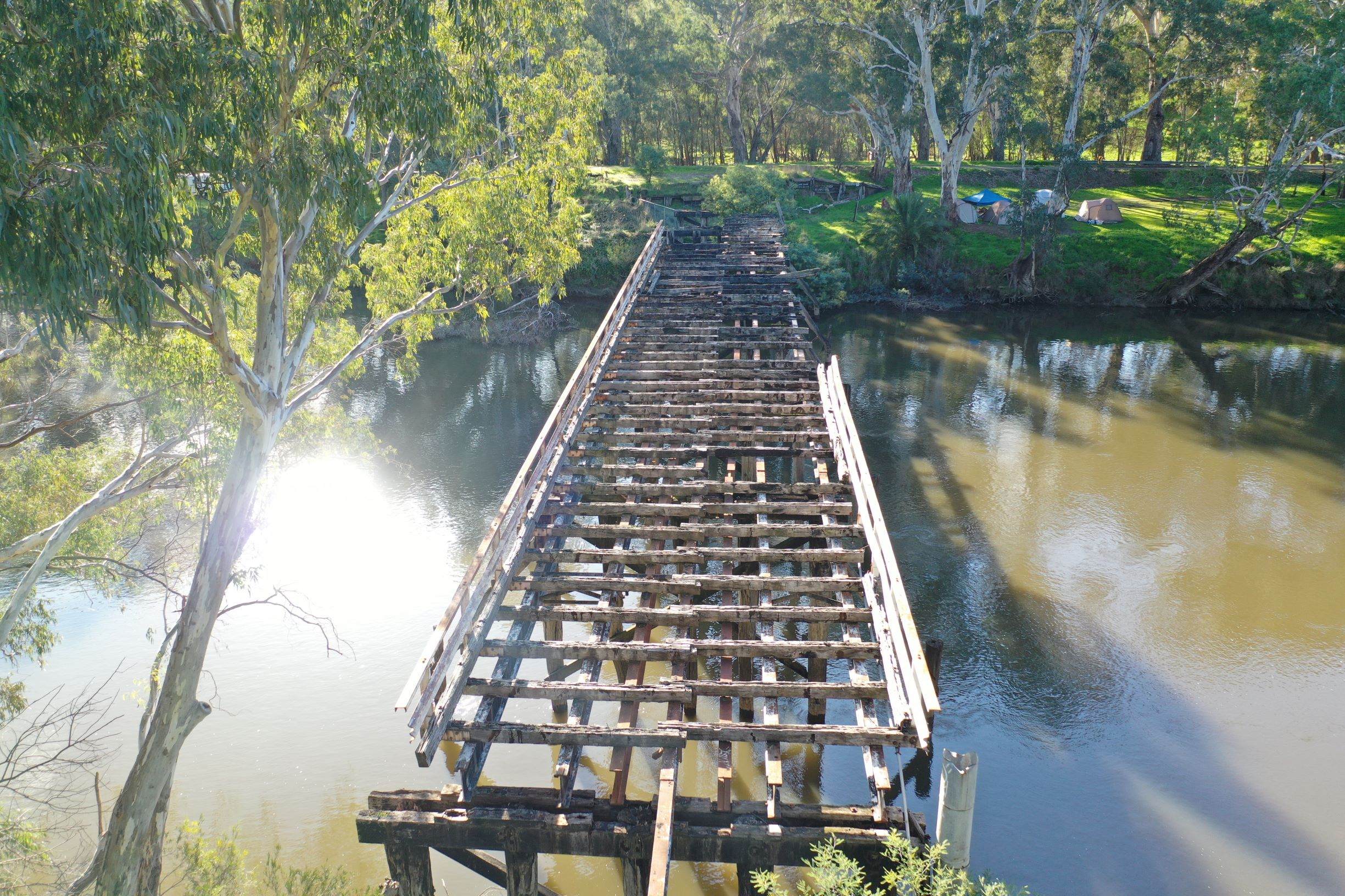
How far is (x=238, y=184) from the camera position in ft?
32.7

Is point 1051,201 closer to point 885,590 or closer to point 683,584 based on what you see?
point 885,590

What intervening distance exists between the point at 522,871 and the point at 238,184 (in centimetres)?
811

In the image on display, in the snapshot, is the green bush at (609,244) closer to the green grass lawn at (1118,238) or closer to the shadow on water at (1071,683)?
the green grass lawn at (1118,238)

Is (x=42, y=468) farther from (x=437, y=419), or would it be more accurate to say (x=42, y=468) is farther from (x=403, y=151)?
(x=437, y=419)

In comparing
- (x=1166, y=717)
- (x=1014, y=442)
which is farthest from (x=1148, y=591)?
(x=1014, y=442)

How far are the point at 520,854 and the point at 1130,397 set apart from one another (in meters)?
25.8

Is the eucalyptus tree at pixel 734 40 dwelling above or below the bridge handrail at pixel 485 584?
above

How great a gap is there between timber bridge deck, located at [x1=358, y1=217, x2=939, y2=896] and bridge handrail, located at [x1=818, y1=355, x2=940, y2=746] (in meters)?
0.04

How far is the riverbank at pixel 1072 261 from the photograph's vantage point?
122ft

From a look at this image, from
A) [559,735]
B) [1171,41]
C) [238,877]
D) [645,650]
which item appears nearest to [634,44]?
[1171,41]

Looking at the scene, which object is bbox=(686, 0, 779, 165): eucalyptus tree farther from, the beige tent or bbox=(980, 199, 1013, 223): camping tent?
the beige tent

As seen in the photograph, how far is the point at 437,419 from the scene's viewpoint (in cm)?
2612

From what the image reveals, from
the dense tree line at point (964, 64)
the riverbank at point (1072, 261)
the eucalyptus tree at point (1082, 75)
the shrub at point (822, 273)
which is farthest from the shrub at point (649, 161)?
the eucalyptus tree at point (1082, 75)

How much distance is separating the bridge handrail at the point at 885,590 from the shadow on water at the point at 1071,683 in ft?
7.96
